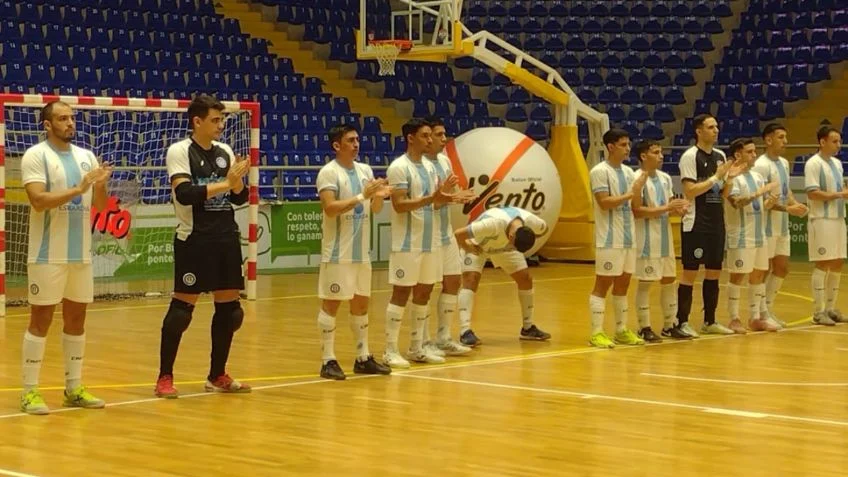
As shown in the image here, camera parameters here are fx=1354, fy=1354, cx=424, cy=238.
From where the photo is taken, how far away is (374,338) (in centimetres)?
1297

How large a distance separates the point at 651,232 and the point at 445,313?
2256mm

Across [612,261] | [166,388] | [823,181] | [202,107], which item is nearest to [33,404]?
[166,388]

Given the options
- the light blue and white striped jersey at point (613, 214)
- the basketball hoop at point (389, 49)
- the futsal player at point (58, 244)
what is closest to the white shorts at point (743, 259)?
the light blue and white striped jersey at point (613, 214)

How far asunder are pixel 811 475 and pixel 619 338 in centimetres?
560

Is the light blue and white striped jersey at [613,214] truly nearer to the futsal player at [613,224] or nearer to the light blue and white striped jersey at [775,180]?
the futsal player at [613,224]

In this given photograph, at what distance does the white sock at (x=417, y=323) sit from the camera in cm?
1121

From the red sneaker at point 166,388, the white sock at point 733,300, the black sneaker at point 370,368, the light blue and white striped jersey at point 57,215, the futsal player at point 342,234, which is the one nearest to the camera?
the light blue and white striped jersey at point 57,215

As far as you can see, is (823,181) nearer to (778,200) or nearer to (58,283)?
(778,200)

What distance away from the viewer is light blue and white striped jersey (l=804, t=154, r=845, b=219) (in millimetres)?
14281

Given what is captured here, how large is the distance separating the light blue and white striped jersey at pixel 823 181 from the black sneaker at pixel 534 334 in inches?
139

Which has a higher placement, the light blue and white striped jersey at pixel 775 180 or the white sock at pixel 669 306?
the light blue and white striped jersey at pixel 775 180

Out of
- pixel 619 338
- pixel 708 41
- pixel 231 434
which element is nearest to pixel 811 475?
pixel 231 434

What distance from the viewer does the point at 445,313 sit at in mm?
11977

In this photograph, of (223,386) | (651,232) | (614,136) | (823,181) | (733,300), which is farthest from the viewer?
(823,181)
